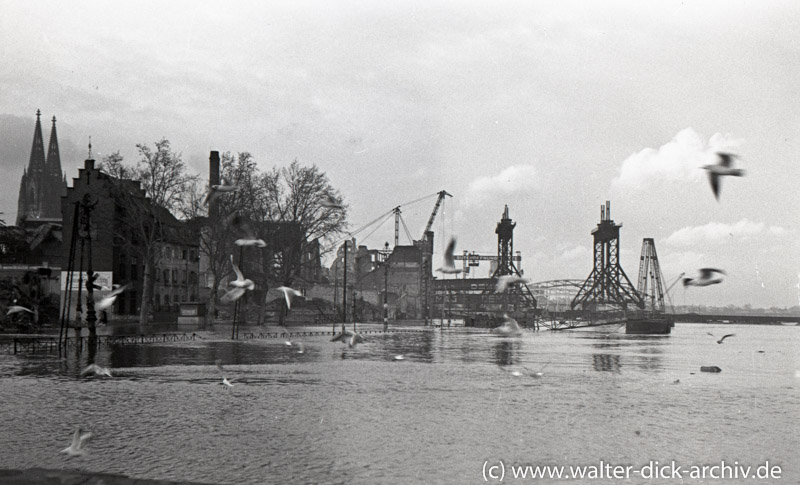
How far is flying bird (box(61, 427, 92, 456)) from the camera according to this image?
1029 cm

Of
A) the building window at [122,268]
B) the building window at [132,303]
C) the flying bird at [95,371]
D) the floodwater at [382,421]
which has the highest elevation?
the building window at [122,268]

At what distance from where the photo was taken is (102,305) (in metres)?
15.3

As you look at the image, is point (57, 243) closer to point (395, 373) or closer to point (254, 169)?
point (254, 169)

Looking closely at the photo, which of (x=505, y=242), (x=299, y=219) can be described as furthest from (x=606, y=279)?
(x=299, y=219)

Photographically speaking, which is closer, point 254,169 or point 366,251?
point 254,169

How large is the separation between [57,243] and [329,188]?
93.5 feet

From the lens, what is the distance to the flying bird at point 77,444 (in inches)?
405

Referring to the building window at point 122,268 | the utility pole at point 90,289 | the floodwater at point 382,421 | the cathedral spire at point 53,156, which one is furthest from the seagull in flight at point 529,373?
the cathedral spire at point 53,156

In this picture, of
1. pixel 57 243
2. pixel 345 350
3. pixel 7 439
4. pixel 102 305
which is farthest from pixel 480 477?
pixel 57 243

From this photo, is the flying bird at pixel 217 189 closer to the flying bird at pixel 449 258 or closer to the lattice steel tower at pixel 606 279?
the flying bird at pixel 449 258

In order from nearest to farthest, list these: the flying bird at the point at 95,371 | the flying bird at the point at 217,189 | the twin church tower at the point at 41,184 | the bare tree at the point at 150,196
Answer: the flying bird at the point at 217,189 → the flying bird at the point at 95,371 → the bare tree at the point at 150,196 → the twin church tower at the point at 41,184

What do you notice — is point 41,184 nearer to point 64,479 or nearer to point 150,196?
point 150,196

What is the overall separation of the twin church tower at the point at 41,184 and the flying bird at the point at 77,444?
18918cm

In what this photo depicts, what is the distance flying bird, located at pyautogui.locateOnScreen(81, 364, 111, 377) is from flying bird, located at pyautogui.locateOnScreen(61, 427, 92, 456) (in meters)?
9.69
